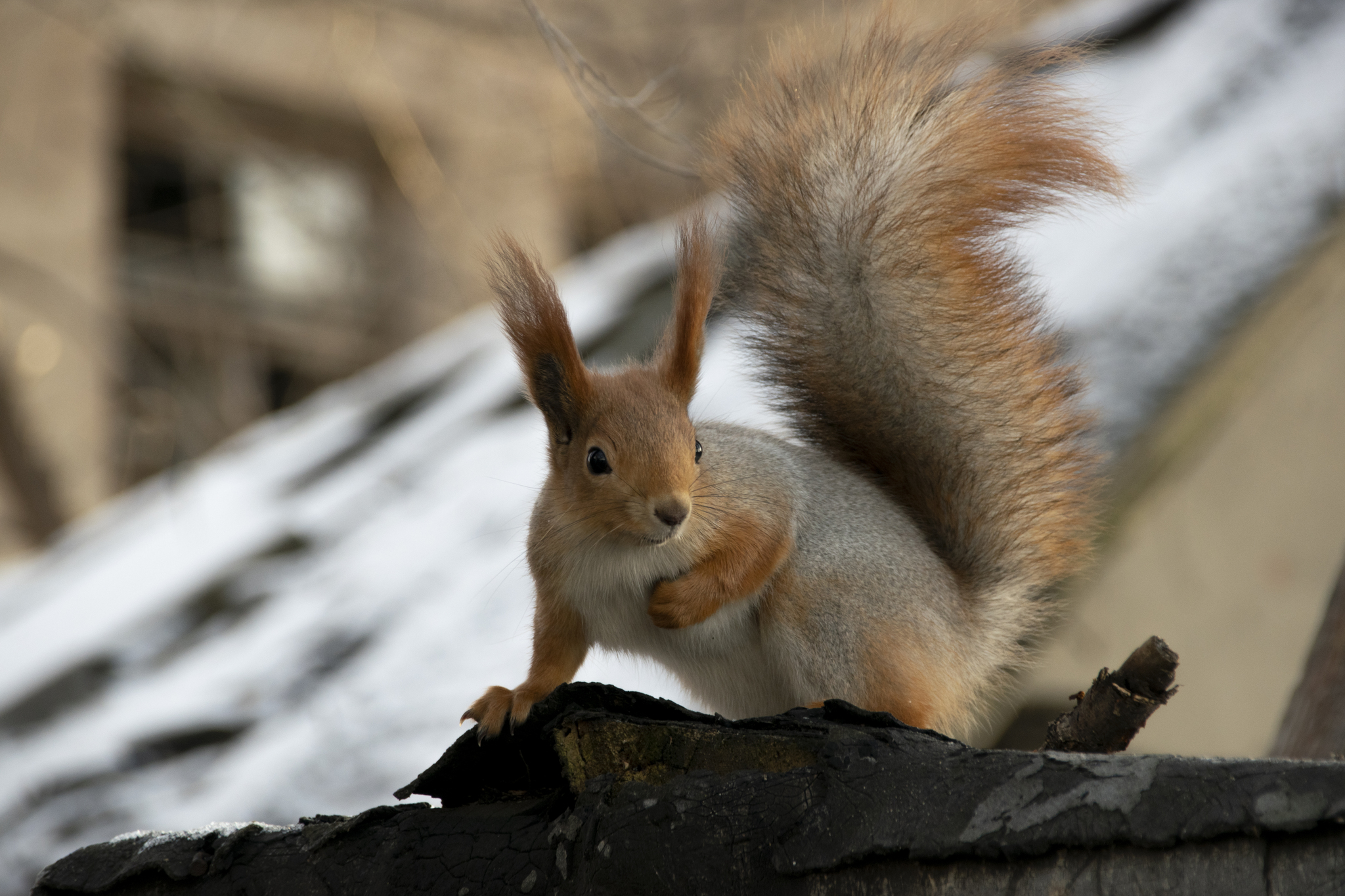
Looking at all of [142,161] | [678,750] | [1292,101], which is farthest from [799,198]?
[142,161]

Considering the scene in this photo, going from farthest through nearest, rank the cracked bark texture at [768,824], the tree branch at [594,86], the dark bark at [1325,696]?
the dark bark at [1325,696], the tree branch at [594,86], the cracked bark texture at [768,824]

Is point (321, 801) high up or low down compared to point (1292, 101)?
down

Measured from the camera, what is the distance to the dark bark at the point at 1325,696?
1.43 m

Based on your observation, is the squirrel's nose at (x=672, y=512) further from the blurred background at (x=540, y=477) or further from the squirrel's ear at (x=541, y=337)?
the blurred background at (x=540, y=477)

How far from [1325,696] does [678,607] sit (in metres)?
0.89

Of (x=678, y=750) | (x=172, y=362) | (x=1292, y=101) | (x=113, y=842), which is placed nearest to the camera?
(x=678, y=750)

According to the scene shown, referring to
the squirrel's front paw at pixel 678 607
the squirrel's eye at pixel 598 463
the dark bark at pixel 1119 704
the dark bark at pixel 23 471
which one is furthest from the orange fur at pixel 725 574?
the dark bark at pixel 23 471

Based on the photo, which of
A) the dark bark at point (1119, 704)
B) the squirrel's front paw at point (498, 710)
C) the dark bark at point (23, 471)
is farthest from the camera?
the dark bark at point (23, 471)

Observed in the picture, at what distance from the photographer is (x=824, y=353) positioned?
121 cm

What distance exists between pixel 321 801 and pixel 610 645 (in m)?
0.67

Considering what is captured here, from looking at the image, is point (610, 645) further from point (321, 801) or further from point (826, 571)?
point (321, 801)

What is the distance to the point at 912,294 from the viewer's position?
3.78 feet

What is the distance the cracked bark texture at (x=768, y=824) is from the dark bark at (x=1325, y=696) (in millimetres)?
912

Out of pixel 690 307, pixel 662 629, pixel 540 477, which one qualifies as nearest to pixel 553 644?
pixel 662 629
